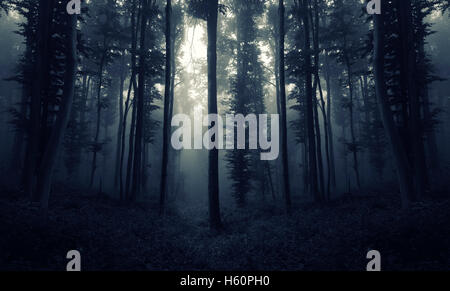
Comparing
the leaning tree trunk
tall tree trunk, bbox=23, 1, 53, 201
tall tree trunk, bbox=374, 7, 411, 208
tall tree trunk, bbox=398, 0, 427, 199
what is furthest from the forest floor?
tall tree trunk, bbox=398, 0, 427, 199

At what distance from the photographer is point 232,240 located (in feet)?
31.0

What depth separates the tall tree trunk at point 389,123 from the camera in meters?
9.38

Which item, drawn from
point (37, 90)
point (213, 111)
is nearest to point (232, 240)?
point (213, 111)

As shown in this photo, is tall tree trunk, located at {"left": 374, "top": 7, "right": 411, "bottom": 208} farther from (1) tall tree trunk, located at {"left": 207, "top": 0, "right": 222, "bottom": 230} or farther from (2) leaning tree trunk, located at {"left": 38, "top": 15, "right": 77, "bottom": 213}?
(2) leaning tree trunk, located at {"left": 38, "top": 15, "right": 77, "bottom": 213}

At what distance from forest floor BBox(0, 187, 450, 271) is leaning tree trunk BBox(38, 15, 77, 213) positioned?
2.55ft

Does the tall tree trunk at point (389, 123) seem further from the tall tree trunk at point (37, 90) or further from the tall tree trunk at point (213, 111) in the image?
the tall tree trunk at point (37, 90)

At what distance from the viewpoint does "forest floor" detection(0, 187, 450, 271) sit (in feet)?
19.8

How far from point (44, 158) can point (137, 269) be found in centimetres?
634

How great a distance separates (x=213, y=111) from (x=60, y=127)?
636 cm

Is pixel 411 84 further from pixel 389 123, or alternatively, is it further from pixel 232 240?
Result: pixel 232 240

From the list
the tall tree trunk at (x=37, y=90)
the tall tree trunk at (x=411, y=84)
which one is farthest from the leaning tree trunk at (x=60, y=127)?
the tall tree trunk at (x=411, y=84)
